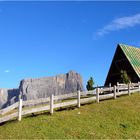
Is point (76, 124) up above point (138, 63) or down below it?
below

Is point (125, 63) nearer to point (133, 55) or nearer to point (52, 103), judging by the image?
point (133, 55)

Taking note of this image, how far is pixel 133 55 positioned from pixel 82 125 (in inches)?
1014

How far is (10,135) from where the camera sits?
19453 millimetres

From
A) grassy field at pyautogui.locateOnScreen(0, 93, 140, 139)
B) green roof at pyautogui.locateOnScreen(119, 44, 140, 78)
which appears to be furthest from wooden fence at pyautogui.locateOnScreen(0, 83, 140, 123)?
green roof at pyautogui.locateOnScreen(119, 44, 140, 78)

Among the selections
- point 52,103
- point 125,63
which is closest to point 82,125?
point 52,103

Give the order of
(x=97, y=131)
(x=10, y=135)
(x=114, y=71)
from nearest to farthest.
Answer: (x=10, y=135), (x=97, y=131), (x=114, y=71)

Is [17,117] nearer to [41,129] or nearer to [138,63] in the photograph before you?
[41,129]

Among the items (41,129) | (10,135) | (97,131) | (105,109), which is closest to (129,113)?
(105,109)

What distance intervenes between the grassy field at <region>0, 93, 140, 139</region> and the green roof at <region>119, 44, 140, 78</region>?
17093 millimetres

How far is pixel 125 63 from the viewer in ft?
148

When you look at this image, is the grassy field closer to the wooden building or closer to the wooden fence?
the wooden fence

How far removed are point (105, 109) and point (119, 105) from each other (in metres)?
2.06

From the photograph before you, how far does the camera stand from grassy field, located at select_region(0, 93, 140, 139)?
1981 cm

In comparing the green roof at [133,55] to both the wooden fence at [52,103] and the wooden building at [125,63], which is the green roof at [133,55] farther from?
the wooden fence at [52,103]
